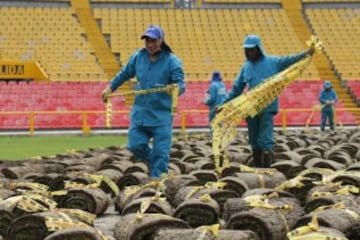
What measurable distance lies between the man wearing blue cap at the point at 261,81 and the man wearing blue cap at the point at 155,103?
126 cm

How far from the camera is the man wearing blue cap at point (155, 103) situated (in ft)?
27.1

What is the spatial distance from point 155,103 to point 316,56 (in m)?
28.6

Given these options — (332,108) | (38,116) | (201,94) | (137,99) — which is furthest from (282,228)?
(201,94)

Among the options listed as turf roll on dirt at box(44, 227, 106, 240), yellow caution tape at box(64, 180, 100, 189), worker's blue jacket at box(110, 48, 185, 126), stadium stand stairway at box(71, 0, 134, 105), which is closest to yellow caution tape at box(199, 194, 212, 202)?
yellow caution tape at box(64, 180, 100, 189)

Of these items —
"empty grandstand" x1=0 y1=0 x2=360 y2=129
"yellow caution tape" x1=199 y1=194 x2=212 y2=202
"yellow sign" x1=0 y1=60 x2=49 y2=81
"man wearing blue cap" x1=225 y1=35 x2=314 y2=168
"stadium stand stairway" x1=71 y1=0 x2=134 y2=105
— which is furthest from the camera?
"stadium stand stairway" x1=71 y1=0 x2=134 y2=105

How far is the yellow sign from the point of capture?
26.9 meters

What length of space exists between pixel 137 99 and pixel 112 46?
26.4 m

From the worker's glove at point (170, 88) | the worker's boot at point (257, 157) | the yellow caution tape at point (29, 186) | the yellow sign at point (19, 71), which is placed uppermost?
the yellow sign at point (19, 71)

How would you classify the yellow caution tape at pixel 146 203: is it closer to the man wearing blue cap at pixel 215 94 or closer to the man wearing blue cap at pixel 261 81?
the man wearing blue cap at pixel 261 81

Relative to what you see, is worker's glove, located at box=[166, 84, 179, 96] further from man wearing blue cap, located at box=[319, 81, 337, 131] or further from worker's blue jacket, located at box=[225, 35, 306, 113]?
man wearing blue cap, located at box=[319, 81, 337, 131]

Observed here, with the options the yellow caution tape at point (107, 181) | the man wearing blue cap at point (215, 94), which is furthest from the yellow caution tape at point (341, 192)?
the man wearing blue cap at point (215, 94)

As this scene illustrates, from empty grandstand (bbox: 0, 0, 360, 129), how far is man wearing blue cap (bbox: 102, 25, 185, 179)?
16.8 m

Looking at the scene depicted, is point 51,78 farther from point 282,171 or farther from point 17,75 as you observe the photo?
point 282,171

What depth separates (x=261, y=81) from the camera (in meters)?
9.18
